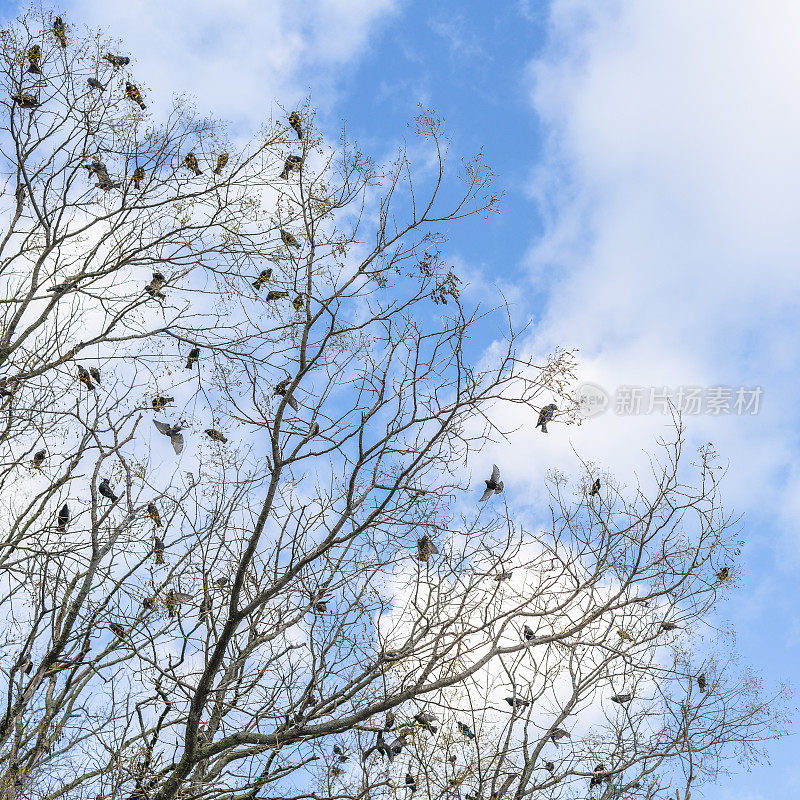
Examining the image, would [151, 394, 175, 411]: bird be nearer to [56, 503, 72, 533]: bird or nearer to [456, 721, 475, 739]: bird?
[56, 503, 72, 533]: bird

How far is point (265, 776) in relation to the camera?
650cm

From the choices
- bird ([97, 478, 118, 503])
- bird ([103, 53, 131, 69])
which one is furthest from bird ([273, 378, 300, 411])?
bird ([103, 53, 131, 69])

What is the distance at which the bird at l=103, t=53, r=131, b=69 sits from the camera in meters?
8.27

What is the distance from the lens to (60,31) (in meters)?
8.01

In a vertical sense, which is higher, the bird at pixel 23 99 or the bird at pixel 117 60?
the bird at pixel 117 60

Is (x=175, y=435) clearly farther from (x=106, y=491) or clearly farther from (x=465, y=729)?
(x=465, y=729)

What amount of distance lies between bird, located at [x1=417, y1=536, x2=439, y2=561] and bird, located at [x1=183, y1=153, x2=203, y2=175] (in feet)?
16.9

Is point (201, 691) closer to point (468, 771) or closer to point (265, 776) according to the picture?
point (265, 776)

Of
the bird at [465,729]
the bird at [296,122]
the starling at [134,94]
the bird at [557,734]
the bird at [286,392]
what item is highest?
the starling at [134,94]

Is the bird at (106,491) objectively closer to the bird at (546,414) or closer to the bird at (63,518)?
the bird at (63,518)

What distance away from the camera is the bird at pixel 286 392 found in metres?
5.74

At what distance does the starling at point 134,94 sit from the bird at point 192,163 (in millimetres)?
729

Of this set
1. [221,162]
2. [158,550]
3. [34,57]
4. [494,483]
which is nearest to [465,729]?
[494,483]

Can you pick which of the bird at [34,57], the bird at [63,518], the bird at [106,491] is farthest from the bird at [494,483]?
the bird at [34,57]
